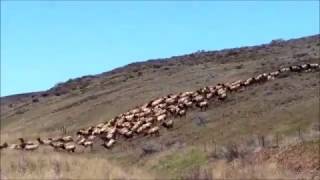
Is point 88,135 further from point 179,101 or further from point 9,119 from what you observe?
point 9,119

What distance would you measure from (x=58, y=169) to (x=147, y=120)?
640 inches

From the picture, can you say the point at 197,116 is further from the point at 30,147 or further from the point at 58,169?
the point at 58,169

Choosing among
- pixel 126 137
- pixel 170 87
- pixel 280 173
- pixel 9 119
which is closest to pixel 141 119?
pixel 126 137

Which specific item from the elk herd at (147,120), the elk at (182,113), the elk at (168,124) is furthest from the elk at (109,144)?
the elk at (182,113)

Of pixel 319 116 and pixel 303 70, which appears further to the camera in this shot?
pixel 303 70

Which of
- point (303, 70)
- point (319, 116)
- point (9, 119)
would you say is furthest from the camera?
point (9, 119)

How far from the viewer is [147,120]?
39094mm

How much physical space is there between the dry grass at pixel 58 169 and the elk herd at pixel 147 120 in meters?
7.87

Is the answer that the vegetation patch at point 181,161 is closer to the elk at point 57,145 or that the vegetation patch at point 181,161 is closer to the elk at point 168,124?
the elk at point 168,124

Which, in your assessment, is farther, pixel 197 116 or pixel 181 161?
pixel 197 116

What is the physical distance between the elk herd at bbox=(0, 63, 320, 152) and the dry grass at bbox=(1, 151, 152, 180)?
787 centimetres

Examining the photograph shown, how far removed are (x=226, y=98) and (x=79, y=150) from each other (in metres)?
9.63

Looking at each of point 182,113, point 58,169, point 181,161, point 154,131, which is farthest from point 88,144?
point 58,169

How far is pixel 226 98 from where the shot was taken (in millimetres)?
40031
